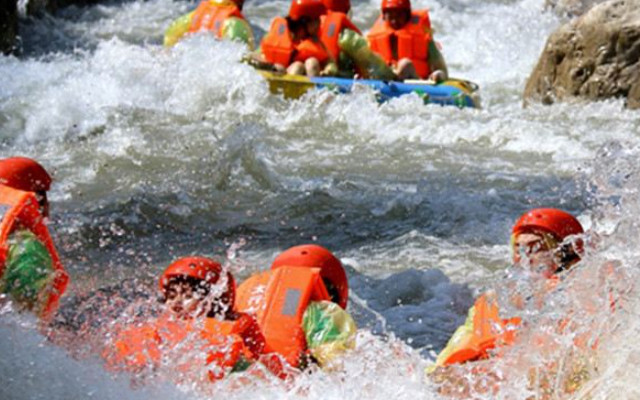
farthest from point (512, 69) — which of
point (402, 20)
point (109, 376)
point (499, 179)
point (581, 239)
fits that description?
point (109, 376)

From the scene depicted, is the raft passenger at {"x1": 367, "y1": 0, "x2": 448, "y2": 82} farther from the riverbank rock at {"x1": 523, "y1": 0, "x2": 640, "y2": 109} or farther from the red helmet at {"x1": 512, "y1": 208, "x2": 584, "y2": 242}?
the red helmet at {"x1": 512, "y1": 208, "x2": 584, "y2": 242}

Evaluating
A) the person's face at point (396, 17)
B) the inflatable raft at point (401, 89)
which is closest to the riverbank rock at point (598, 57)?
the inflatable raft at point (401, 89)

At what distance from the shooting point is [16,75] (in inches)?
439

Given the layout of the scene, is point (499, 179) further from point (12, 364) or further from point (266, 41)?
point (12, 364)

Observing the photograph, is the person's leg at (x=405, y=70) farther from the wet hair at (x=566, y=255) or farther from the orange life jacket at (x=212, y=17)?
the wet hair at (x=566, y=255)

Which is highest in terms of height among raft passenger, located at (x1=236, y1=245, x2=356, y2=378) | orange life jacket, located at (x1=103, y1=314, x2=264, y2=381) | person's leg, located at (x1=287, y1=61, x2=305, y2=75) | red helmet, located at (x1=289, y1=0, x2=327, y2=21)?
orange life jacket, located at (x1=103, y1=314, x2=264, y2=381)

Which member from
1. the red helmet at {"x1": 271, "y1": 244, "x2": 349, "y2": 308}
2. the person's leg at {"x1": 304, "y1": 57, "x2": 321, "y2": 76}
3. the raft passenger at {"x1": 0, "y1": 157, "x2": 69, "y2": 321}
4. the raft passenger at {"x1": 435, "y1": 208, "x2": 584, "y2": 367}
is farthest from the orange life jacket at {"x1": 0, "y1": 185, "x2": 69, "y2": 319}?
the person's leg at {"x1": 304, "y1": 57, "x2": 321, "y2": 76}

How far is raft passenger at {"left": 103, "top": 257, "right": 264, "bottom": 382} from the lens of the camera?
418 centimetres

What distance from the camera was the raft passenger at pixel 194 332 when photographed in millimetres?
Result: 4176

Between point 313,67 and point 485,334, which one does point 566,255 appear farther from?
point 313,67

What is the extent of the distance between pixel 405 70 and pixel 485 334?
21.7ft

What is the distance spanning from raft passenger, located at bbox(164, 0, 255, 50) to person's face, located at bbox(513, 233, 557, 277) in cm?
733

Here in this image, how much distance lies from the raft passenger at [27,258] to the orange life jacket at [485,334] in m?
1.57

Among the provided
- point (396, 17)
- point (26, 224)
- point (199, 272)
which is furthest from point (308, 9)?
point (199, 272)
